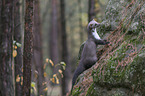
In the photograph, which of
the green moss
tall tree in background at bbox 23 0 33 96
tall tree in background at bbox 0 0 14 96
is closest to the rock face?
the green moss

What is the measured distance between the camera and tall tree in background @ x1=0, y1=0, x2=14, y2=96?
6047 millimetres

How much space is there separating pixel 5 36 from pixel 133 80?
3.73 metres

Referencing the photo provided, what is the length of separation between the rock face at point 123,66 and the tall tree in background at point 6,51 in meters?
1.85

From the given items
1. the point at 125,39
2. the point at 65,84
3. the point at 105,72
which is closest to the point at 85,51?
the point at 125,39

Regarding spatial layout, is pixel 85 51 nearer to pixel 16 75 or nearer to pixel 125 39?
pixel 125 39

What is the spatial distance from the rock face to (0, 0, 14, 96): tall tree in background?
6.07 feet

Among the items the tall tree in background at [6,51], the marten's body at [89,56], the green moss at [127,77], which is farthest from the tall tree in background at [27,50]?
the green moss at [127,77]

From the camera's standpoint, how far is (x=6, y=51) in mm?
6074

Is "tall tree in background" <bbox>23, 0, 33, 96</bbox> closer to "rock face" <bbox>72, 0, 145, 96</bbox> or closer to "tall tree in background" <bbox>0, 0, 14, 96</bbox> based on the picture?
"tall tree in background" <bbox>0, 0, 14, 96</bbox>

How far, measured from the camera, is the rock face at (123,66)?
13.2ft

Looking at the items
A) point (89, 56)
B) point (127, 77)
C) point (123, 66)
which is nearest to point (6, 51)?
point (89, 56)

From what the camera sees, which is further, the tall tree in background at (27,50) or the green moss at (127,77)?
the tall tree in background at (27,50)

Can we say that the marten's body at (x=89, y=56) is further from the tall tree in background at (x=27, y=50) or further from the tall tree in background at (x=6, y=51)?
the tall tree in background at (x=6, y=51)

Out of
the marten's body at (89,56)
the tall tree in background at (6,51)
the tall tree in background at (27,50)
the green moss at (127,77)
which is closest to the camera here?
the green moss at (127,77)
